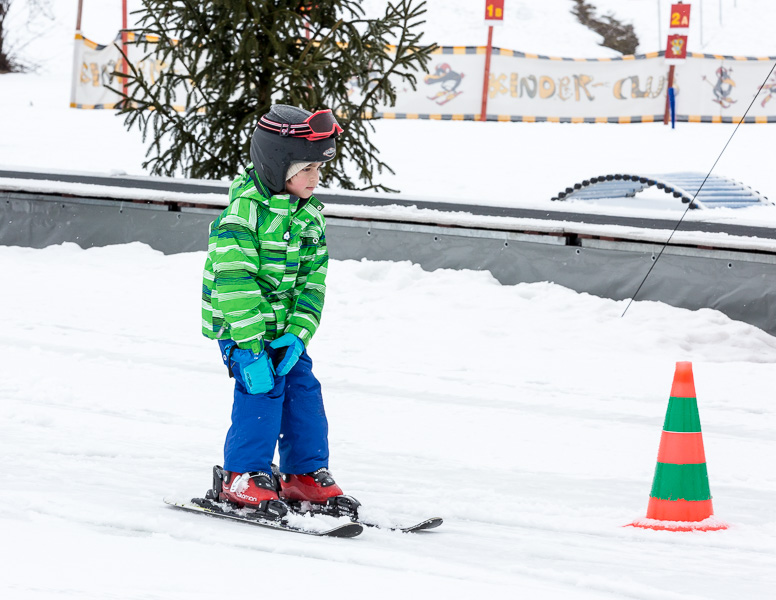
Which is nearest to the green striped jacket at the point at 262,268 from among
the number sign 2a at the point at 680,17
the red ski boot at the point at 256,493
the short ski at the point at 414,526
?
the red ski boot at the point at 256,493

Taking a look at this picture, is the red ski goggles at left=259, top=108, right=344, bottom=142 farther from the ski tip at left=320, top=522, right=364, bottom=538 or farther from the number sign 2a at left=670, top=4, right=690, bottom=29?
the number sign 2a at left=670, top=4, right=690, bottom=29

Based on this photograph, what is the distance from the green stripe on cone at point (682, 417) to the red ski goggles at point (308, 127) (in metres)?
1.62

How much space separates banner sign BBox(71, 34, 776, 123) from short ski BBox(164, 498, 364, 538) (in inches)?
738

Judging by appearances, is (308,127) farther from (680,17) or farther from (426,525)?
(680,17)

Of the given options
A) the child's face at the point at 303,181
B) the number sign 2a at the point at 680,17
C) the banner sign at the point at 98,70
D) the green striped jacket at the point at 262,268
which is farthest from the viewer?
the number sign 2a at the point at 680,17

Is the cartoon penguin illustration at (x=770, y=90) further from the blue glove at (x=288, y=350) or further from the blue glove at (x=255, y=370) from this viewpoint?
the blue glove at (x=255, y=370)

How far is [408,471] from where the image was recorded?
4719 millimetres

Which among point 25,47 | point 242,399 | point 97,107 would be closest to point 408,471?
point 242,399

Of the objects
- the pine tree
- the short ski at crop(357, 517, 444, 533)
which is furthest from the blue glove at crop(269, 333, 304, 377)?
the pine tree

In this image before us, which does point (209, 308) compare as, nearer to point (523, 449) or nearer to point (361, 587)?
point (361, 587)

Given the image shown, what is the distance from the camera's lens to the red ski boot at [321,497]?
3.83m

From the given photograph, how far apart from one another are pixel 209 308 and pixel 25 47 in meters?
33.2

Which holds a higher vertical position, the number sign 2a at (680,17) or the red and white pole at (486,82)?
the number sign 2a at (680,17)

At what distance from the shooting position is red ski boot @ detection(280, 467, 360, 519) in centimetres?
383
